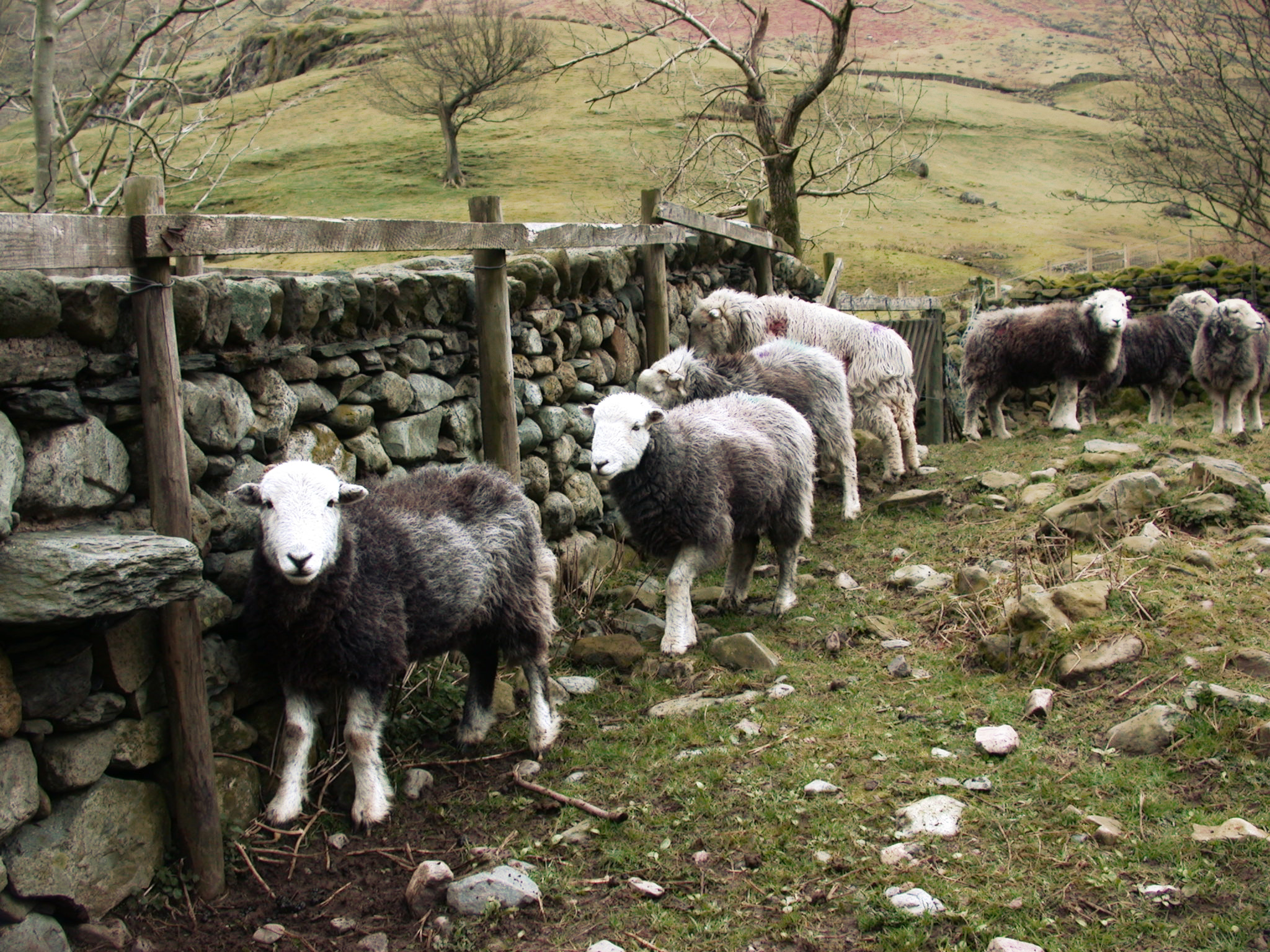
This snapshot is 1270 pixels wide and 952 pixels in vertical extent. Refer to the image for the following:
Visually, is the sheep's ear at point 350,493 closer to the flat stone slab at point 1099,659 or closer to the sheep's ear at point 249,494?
the sheep's ear at point 249,494

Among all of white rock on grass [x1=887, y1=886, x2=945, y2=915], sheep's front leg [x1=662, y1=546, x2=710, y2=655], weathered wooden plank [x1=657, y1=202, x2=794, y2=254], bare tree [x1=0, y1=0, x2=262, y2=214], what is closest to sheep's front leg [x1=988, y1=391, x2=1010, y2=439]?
weathered wooden plank [x1=657, y1=202, x2=794, y2=254]

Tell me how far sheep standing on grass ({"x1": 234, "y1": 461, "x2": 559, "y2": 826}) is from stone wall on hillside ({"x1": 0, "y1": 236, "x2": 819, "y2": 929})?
25 centimetres

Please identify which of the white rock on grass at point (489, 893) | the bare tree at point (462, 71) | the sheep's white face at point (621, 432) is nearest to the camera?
the white rock on grass at point (489, 893)

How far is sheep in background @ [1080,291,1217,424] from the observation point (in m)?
13.1

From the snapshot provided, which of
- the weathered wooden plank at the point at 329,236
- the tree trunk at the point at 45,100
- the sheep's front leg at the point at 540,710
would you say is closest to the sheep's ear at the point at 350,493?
the weathered wooden plank at the point at 329,236

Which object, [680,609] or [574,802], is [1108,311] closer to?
[680,609]

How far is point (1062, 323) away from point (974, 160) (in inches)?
1422

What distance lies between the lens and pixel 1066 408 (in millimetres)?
12508

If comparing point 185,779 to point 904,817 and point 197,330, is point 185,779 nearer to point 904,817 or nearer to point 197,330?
point 197,330

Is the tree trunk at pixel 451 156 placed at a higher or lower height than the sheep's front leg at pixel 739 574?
higher

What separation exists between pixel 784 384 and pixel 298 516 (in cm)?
552

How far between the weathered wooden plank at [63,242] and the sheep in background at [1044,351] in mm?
11512

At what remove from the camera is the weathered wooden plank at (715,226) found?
8422mm

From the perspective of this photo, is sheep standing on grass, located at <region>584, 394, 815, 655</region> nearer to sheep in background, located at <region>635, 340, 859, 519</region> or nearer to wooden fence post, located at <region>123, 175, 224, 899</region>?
sheep in background, located at <region>635, 340, 859, 519</region>
